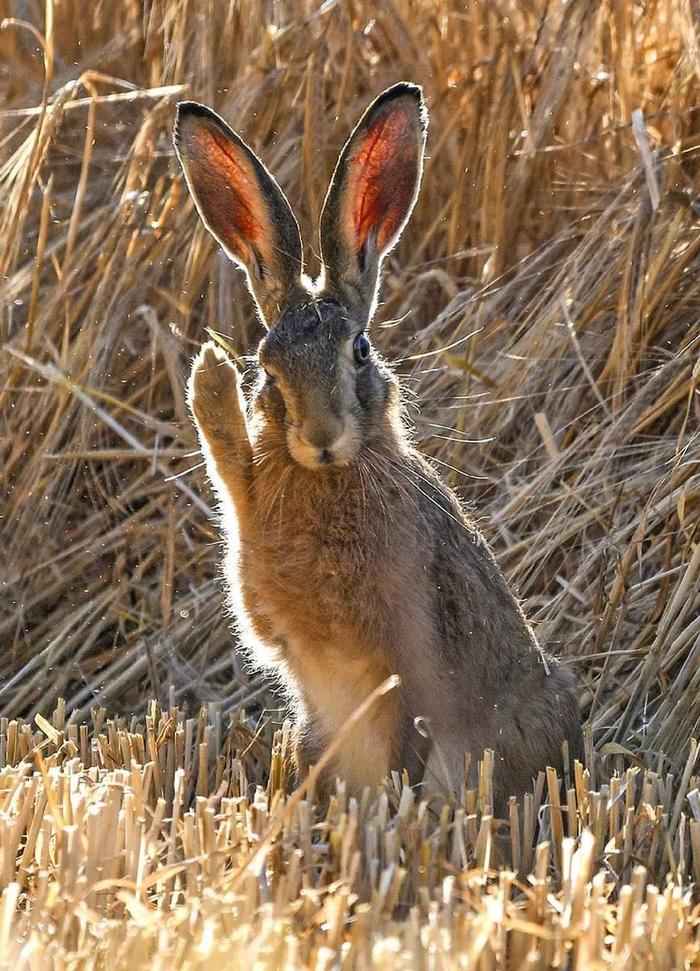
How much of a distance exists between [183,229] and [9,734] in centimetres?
200

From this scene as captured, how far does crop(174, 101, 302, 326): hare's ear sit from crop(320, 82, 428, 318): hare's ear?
10 cm

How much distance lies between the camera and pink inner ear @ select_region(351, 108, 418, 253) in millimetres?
3520

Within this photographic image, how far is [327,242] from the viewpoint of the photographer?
3.53 metres

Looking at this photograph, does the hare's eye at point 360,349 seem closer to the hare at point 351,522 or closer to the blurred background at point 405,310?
the hare at point 351,522

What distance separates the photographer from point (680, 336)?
4.59 m

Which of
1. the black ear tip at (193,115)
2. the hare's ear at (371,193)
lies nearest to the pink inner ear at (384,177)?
the hare's ear at (371,193)

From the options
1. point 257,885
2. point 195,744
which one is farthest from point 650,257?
point 257,885

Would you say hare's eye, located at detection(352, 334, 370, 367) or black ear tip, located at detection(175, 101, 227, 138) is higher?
black ear tip, located at detection(175, 101, 227, 138)

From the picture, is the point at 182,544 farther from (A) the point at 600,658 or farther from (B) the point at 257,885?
(B) the point at 257,885

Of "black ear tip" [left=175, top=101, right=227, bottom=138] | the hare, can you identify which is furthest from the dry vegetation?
"black ear tip" [left=175, top=101, right=227, bottom=138]

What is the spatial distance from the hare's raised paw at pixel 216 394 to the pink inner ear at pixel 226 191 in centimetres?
33

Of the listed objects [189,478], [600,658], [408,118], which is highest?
[408,118]

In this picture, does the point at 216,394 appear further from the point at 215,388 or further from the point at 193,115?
the point at 193,115

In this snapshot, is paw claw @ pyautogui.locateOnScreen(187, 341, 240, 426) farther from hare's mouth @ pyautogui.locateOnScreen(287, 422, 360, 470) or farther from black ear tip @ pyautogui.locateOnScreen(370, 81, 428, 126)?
black ear tip @ pyautogui.locateOnScreen(370, 81, 428, 126)
